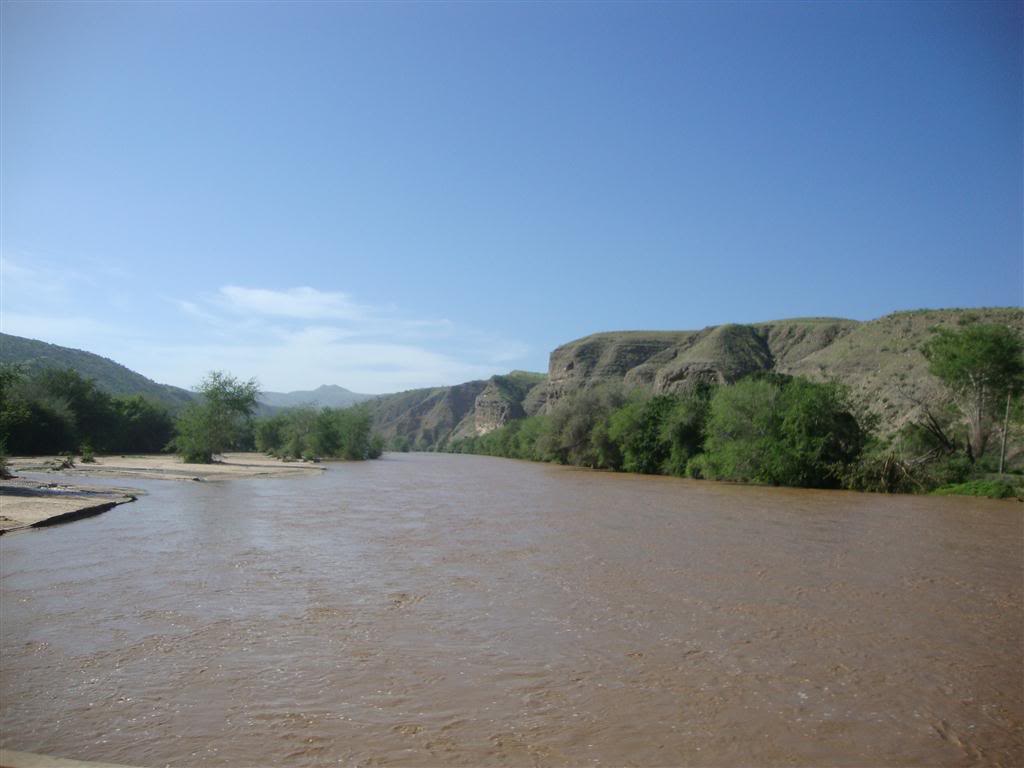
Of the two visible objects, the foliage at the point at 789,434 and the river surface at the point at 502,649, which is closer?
the river surface at the point at 502,649

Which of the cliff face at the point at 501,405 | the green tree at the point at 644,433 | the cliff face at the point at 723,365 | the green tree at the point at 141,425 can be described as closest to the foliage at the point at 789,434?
the cliff face at the point at 723,365

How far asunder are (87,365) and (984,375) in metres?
114

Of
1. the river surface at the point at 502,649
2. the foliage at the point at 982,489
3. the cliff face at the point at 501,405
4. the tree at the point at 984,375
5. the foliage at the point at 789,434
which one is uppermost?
the cliff face at the point at 501,405

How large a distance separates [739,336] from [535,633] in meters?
94.0

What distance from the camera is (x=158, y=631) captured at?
8.59 meters

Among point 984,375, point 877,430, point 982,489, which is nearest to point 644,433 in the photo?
point 877,430

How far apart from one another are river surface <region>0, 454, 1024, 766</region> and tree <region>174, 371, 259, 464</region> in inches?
1326

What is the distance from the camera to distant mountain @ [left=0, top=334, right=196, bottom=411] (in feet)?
276

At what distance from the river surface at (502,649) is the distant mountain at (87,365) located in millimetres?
69354

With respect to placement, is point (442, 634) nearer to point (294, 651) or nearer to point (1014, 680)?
point (294, 651)

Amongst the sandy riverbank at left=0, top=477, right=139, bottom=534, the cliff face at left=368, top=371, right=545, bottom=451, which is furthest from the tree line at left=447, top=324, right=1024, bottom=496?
the cliff face at left=368, top=371, right=545, bottom=451

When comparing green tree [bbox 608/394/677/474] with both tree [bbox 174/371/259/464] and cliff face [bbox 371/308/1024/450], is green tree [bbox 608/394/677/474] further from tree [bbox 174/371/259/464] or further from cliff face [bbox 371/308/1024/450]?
tree [bbox 174/371/259/464]

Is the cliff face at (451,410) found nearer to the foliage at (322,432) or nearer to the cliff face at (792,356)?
the cliff face at (792,356)

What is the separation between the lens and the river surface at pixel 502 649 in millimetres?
5797
